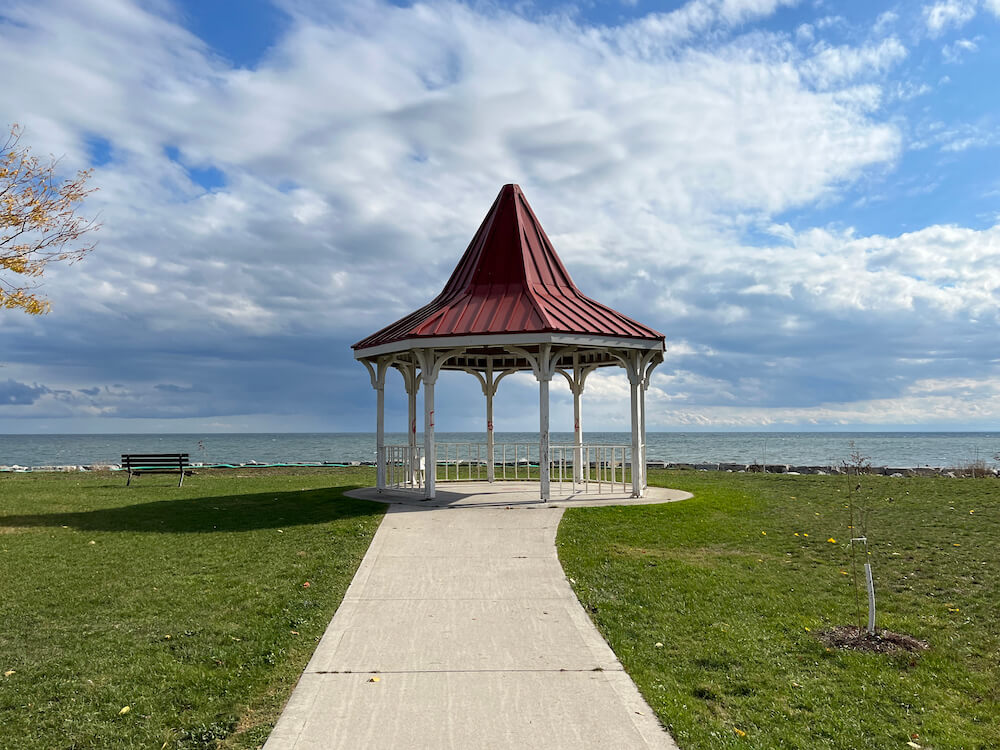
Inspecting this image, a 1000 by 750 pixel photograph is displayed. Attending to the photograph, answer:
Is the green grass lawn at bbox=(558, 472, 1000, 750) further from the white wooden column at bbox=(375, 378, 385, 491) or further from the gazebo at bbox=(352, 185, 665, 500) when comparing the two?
the white wooden column at bbox=(375, 378, 385, 491)

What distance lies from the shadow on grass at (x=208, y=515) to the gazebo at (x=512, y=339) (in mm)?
2049

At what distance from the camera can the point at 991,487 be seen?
19.6 m

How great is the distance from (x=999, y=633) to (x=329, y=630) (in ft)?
19.6

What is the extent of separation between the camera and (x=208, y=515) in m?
14.5

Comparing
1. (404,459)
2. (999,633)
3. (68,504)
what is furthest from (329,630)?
(68,504)

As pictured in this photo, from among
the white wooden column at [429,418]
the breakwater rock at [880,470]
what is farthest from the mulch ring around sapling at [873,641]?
the breakwater rock at [880,470]

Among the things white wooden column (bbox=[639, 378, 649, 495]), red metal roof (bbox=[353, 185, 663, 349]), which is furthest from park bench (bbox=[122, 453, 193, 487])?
white wooden column (bbox=[639, 378, 649, 495])

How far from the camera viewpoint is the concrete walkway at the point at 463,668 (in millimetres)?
4441

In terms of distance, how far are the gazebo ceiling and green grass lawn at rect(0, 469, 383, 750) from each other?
3.80 metres

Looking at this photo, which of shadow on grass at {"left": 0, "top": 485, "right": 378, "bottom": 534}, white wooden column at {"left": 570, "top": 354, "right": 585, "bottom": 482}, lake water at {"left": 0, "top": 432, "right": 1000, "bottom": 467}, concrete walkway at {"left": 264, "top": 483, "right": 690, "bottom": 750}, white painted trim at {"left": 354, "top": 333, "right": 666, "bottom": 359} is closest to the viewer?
concrete walkway at {"left": 264, "top": 483, "right": 690, "bottom": 750}

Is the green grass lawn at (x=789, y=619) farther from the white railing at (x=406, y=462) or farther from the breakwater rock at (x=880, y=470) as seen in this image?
the breakwater rock at (x=880, y=470)

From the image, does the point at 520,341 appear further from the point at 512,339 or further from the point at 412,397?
the point at 412,397

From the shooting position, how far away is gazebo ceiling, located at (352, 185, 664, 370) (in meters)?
14.5

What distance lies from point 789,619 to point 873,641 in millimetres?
841
